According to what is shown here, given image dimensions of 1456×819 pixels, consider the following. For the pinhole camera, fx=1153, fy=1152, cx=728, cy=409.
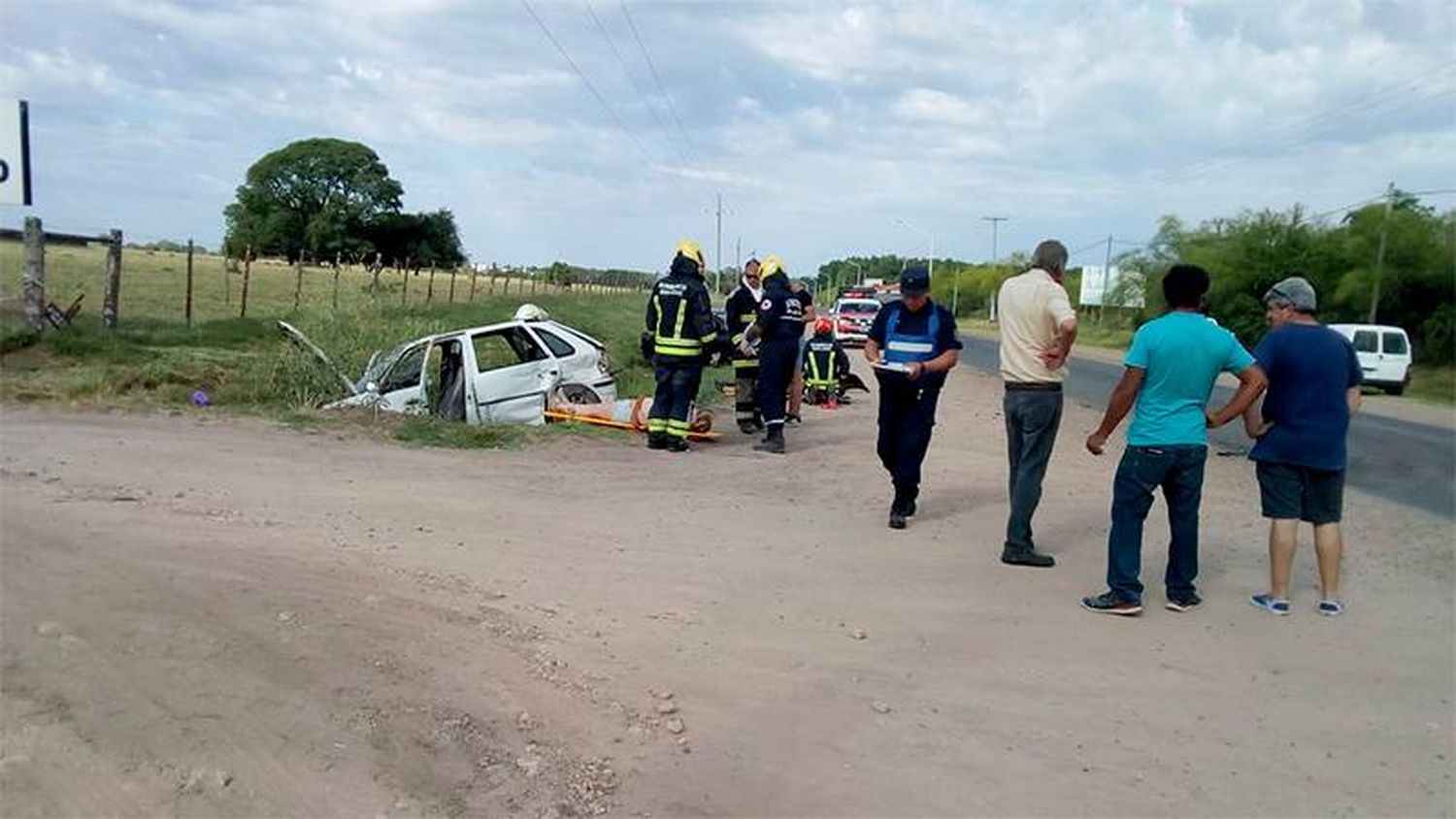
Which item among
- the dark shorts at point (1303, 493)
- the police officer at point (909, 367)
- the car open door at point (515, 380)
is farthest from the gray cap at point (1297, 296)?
the car open door at point (515, 380)

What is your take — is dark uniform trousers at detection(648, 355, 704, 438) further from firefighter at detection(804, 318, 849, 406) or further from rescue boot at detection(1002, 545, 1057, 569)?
firefighter at detection(804, 318, 849, 406)

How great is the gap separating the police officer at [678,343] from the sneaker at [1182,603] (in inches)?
216

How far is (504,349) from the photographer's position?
1291 cm

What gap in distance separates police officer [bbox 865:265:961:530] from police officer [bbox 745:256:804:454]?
3.53 metres

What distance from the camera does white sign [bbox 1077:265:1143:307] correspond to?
220 feet

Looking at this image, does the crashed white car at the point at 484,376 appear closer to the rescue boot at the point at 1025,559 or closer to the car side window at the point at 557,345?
the car side window at the point at 557,345

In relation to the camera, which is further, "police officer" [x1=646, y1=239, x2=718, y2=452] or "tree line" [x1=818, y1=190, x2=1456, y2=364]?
"tree line" [x1=818, y1=190, x2=1456, y2=364]

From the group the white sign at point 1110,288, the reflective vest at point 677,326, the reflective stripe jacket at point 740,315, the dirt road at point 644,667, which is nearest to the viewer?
the dirt road at point 644,667

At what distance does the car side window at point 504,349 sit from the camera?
477 inches

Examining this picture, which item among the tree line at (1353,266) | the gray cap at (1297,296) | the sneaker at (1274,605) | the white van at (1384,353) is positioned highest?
the tree line at (1353,266)

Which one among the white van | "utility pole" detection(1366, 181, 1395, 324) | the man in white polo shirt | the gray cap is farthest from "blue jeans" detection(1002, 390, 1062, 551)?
"utility pole" detection(1366, 181, 1395, 324)

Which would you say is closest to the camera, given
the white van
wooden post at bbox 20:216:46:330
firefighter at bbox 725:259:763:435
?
firefighter at bbox 725:259:763:435

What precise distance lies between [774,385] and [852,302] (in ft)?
77.2

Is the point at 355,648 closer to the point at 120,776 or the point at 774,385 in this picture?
the point at 120,776
